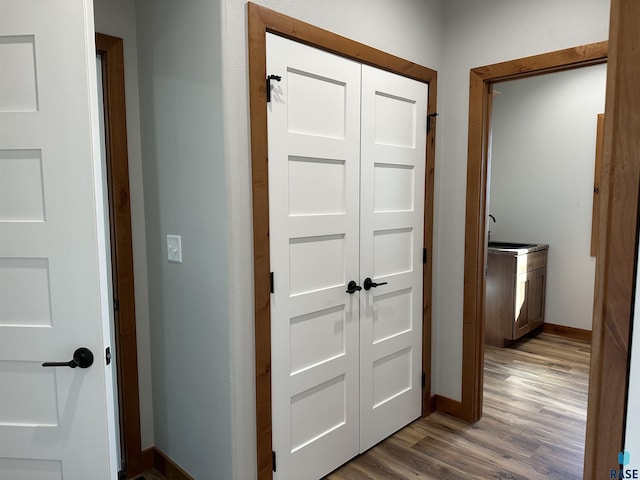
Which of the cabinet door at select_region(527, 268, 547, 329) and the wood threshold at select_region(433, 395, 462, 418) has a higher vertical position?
the cabinet door at select_region(527, 268, 547, 329)

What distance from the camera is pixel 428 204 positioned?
2.69m

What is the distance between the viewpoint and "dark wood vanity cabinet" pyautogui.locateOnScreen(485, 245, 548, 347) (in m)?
3.95

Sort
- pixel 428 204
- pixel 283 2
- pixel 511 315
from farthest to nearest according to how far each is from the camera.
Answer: pixel 511 315, pixel 428 204, pixel 283 2

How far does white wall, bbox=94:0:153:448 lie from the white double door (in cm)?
75

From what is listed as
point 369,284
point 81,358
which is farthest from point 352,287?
point 81,358

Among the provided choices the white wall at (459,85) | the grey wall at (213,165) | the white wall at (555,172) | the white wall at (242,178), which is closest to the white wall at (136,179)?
the grey wall at (213,165)

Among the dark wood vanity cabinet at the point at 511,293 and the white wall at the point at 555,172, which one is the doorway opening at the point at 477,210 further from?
the white wall at the point at 555,172

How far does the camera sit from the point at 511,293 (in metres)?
3.96

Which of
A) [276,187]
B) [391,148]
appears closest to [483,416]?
[391,148]

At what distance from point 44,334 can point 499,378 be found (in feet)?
10.3

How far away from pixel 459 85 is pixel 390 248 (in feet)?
3.61

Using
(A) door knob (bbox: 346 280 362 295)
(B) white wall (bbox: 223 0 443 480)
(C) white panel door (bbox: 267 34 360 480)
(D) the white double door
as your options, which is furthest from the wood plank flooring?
(A) door knob (bbox: 346 280 362 295)

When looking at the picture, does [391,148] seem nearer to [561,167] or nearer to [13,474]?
[13,474]

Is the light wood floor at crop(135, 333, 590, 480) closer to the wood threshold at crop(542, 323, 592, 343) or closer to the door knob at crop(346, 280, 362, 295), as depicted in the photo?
the wood threshold at crop(542, 323, 592, 343)
